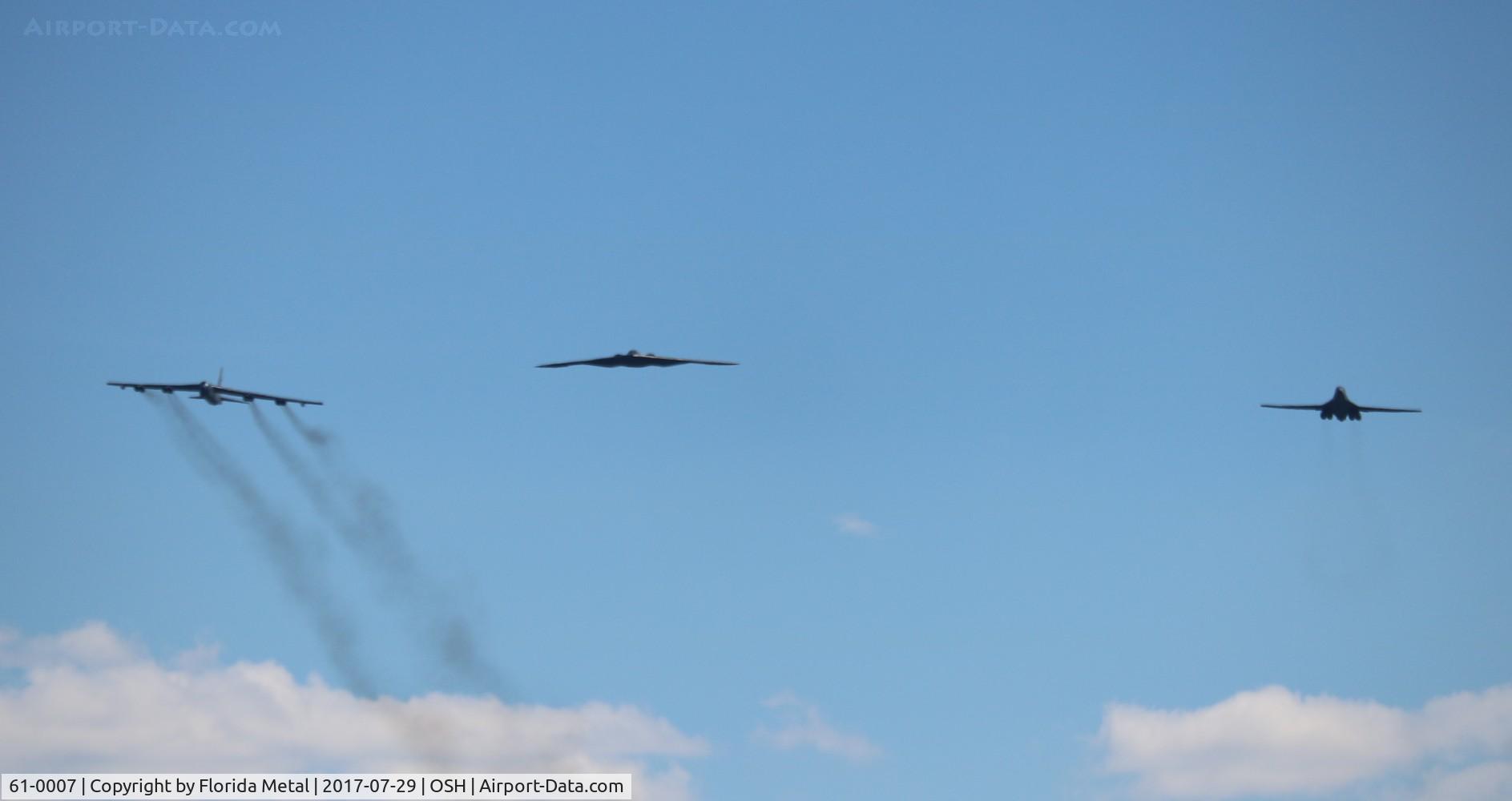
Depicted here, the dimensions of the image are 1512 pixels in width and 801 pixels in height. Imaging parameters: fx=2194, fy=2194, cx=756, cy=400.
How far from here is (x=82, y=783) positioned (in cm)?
19612

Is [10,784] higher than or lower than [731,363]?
lower

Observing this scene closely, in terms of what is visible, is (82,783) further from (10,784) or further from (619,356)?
(619,356)

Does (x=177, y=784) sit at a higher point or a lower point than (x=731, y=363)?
lower

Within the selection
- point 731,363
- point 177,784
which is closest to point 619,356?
point 731,363

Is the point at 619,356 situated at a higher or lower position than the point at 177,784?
higher

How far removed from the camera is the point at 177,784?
196 meters

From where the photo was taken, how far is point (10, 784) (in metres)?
192

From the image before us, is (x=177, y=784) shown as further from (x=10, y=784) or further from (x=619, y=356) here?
(x=619, y=356)

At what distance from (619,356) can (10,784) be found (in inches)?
2567

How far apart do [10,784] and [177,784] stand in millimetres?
14177

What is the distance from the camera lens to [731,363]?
199m

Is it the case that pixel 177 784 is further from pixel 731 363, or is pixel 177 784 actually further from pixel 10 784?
pixel 731 363

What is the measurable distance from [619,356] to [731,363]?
10.3 metres

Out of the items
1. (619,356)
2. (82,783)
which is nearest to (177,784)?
(82,783)
